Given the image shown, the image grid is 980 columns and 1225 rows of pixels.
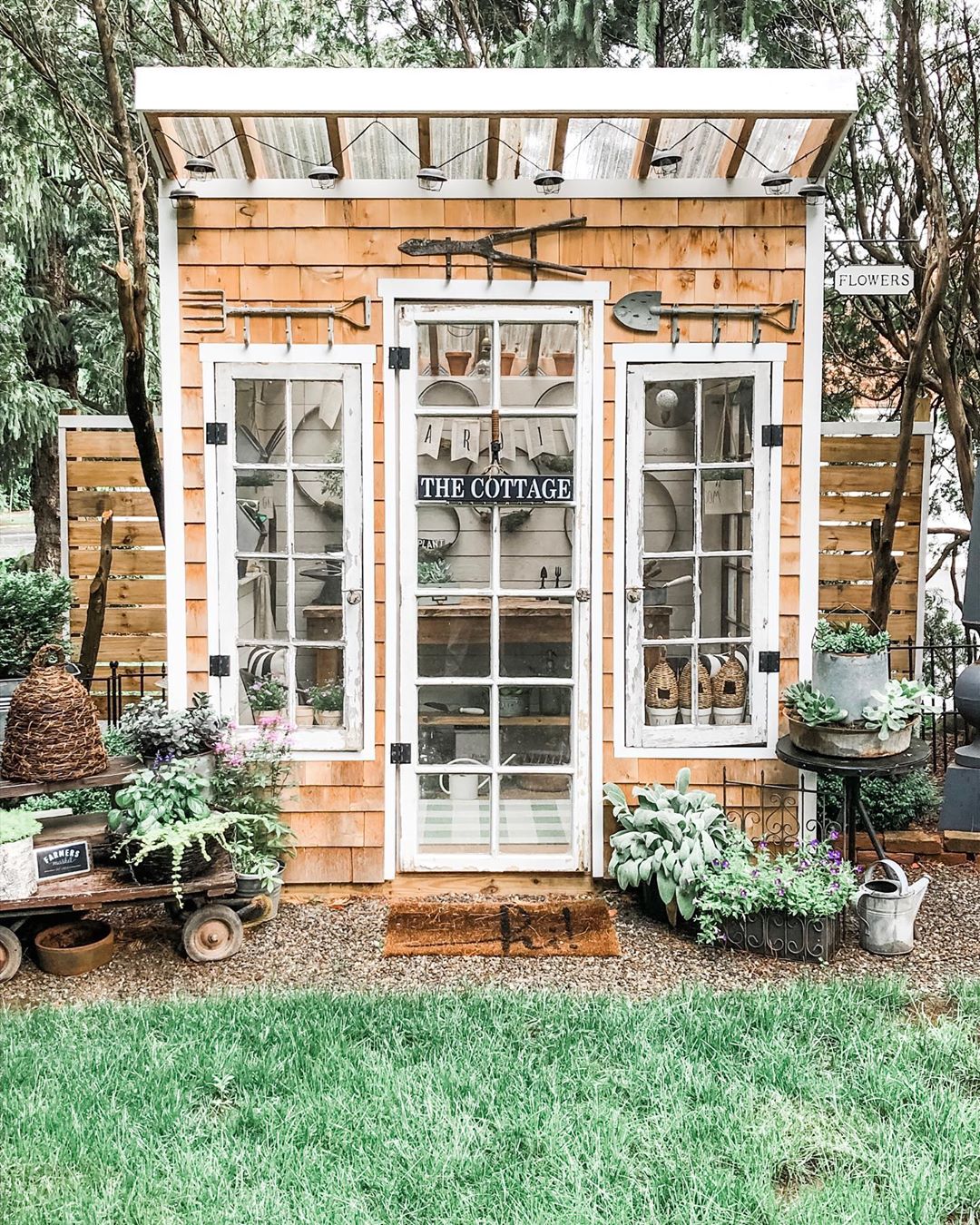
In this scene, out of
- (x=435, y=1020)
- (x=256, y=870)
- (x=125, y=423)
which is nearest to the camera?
(x=435, y=1020)

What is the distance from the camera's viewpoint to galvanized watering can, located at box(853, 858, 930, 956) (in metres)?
4.12

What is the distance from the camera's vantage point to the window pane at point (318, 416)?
4.73 m

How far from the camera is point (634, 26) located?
857cm

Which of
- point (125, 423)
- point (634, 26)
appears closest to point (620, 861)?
point (125, 423)

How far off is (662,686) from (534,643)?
60 centimetres

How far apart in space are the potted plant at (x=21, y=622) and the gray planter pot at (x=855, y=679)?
3.22 metres

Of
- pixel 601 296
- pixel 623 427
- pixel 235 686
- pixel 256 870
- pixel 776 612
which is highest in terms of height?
pixel 601 296

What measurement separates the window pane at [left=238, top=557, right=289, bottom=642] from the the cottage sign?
2.78 m

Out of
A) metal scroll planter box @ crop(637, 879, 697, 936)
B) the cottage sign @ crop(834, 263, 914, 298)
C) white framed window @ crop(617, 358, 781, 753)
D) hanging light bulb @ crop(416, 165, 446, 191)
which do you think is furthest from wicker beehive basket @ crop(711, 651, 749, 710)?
hanging light bulb @ crop(416, 165, 446, 191)

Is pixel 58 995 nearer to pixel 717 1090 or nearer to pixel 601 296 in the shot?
pixel 717 1090

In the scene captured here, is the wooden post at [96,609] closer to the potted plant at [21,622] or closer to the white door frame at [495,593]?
the potted plant at [21,622]

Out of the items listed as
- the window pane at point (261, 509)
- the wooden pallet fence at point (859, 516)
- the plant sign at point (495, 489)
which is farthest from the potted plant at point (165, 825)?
the wooden pallet fence at point (859, 516)

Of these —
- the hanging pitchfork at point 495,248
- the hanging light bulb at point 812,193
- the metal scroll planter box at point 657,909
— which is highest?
the hanging light bulb at point 812,193

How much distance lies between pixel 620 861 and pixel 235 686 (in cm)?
185
